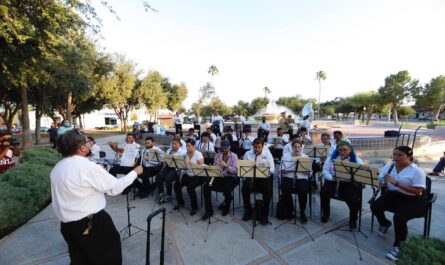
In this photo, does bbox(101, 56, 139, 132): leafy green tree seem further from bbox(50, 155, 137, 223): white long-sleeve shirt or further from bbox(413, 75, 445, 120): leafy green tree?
bbox(413, 75, 445, 120): leafy green tree

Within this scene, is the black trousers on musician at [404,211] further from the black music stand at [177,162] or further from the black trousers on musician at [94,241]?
the black trousers on musician at [94,241]

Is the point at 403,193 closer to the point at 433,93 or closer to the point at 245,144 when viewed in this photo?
the point at 245,144

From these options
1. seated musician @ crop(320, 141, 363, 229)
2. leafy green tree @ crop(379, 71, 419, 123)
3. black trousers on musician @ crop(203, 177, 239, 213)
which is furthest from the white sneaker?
leafy green tree @ crop(379, 71, 419, 123)

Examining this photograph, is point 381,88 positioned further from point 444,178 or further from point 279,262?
point 279,262

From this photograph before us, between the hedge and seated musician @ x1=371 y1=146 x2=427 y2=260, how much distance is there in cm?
660

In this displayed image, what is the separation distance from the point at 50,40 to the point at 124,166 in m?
6.33

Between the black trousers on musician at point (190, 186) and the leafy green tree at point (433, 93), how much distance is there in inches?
1992

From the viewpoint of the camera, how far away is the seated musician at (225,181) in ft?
16.4

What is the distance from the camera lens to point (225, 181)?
17.1 ft

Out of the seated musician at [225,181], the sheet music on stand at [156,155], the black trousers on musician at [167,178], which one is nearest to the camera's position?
the seated musician at [225,181]

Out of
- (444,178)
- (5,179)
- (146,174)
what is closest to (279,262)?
(146,174)

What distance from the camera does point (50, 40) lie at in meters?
8.71

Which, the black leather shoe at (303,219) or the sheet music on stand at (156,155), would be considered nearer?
the black leather shoe at (303,219)

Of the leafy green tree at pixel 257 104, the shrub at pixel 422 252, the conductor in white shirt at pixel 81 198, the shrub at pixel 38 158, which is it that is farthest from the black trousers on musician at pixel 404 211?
the leafy green tree at pixel 257 104
